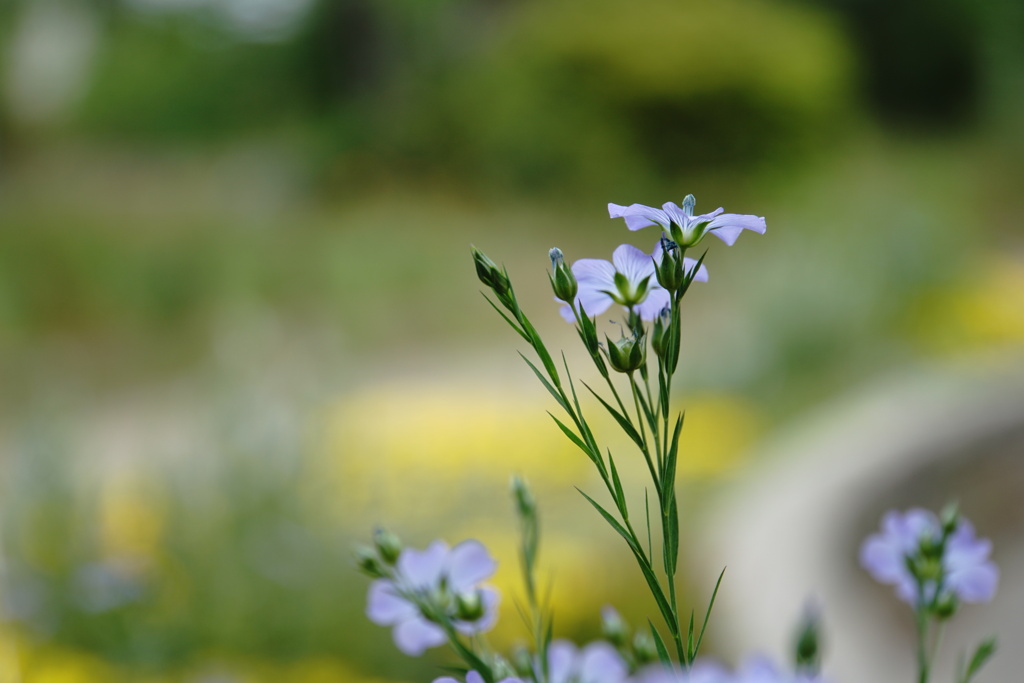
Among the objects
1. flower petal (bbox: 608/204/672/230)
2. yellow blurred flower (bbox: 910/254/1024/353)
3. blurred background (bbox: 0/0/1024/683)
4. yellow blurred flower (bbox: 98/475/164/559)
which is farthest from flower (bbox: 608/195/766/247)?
yellow blurred flower (bbox: 910/254/1024/353)

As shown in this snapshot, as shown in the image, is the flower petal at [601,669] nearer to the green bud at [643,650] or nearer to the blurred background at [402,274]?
the green bud at [643,650]

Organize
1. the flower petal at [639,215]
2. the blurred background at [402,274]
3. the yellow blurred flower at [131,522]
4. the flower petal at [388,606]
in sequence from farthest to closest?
the yellow blurred flower at [131,522] < the blurred background at [402,274] < the flower petal at [388,606] < the flower petal at [639,215]

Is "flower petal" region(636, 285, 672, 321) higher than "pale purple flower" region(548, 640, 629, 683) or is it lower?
higher

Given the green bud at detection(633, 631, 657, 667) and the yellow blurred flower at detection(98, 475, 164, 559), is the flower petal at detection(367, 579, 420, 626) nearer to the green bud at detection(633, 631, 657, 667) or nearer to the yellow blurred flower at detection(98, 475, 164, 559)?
the green bud at detection(633, 631, 657, 667)

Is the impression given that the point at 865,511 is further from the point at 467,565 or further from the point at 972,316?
the point at 972,316

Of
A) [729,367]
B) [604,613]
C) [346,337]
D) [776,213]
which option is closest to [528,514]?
[604,613]

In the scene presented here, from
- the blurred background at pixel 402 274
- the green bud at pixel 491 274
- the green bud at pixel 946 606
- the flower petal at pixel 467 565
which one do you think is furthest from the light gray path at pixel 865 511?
the green bud at pixel 491 274
